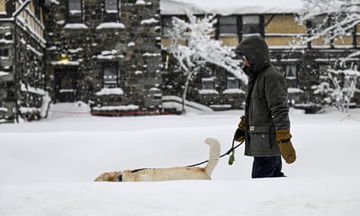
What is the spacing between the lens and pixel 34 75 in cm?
1666

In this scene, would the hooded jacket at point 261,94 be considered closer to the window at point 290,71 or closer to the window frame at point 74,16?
A: the window frame at point 74,16

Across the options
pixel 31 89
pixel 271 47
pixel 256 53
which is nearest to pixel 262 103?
pixel 256 53

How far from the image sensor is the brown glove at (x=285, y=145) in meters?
4.03

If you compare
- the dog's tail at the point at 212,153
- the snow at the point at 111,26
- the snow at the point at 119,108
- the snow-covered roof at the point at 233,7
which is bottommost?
the snow at the point at 119,108

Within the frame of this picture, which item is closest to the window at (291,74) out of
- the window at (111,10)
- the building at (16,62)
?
the window at (111,10)

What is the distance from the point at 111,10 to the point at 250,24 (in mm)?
6865

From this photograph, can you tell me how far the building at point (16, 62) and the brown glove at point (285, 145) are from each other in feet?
35.8

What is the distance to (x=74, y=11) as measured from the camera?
19359mm

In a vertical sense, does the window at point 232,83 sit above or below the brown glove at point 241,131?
below

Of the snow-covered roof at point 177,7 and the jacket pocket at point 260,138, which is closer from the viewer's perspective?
the jacket pocket at point 260,138

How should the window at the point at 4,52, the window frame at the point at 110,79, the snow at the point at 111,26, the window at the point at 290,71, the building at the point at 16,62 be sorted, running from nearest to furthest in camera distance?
the building at the point at 16,62, the window at the point at 4,52, the snow at the point at 111,26, the window frame at the point at 110,79, the window at the point at 290,71

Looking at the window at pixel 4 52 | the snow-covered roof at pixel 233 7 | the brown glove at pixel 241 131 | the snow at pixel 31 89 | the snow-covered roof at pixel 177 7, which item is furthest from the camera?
the snow-covered roof at pixel 177 7

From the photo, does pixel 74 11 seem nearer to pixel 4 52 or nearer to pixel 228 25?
pixel 4 52

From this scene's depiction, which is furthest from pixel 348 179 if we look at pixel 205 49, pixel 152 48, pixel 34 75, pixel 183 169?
pixel 205 49
